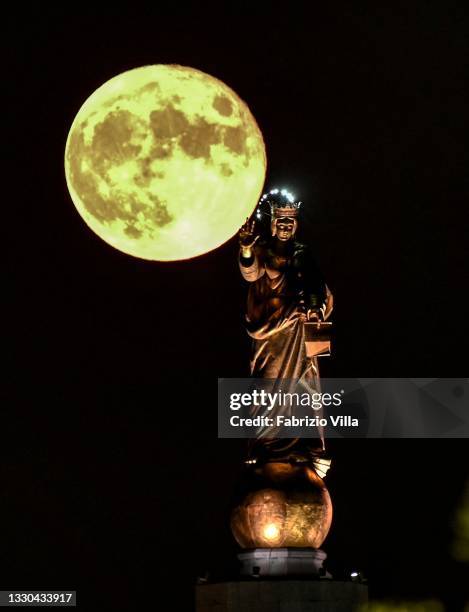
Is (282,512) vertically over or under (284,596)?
over

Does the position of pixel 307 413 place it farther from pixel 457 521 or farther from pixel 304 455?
pixel 457 521

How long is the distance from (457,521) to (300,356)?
8533mm

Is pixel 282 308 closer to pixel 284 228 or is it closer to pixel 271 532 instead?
pixel 284 228

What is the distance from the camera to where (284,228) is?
79.0 feet

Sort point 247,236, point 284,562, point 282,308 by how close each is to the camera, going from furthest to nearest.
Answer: point 282,308 < point 247,236 < point 284,562

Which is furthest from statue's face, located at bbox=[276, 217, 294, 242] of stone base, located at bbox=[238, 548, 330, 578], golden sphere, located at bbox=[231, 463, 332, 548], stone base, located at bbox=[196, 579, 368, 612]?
stone base, located at bbox=[196, 579, 368, 612]

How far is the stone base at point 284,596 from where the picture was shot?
22578 mm

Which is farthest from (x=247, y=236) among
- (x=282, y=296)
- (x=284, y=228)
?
(x=282, y=296)

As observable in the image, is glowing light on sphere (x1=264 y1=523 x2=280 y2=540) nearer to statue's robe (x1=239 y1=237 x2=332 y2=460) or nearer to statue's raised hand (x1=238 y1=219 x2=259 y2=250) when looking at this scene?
statue's robe (x1=239 y1=237 x2=332 y2=460)

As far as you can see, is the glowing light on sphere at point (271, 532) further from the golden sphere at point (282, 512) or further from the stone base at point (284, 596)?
the stone base at point (284, 596)

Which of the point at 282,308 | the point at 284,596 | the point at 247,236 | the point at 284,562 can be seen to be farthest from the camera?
the point at 282,308

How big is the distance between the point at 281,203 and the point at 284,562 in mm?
4974

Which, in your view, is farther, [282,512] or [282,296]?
[282,296]

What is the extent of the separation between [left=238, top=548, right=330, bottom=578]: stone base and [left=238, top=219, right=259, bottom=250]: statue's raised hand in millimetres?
4161
